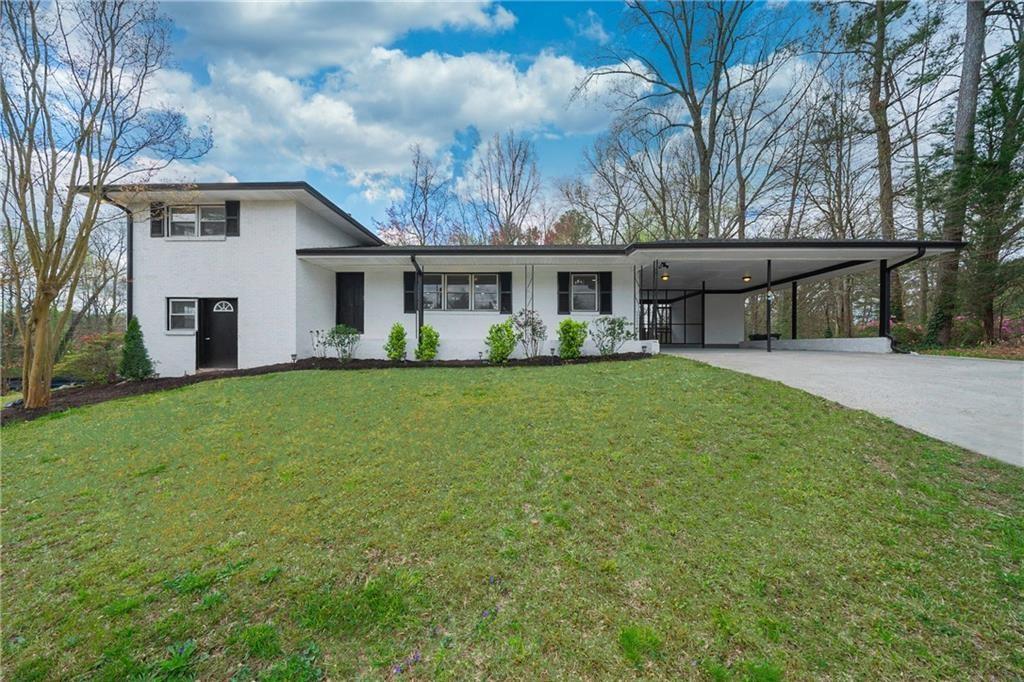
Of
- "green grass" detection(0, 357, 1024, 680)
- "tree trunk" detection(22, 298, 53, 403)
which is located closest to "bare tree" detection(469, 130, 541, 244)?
"tree trunk" detection(22, 298, 53, 403)

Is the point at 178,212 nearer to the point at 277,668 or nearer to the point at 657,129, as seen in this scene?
the point at 277,668

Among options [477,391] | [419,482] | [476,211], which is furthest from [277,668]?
[476,211]

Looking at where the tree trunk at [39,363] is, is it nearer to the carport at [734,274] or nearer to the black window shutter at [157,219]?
the black window shutter at [157,219]

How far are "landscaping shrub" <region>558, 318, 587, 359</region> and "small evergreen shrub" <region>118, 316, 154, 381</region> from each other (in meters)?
10.7

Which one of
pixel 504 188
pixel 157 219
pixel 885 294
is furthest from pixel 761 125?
pixel 157 219

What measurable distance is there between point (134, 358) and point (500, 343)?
30.4 ft

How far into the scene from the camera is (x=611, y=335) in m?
10.4

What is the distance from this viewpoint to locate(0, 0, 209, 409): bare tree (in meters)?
7.54

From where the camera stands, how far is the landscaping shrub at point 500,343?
9.89 metres

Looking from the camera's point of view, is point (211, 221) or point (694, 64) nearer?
point (211, 221)

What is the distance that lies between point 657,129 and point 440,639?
2140 centimetres

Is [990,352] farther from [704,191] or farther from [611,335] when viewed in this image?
[704,191]

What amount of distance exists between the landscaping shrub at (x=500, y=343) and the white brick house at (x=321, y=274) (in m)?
1.04

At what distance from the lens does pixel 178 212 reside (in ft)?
33.7
